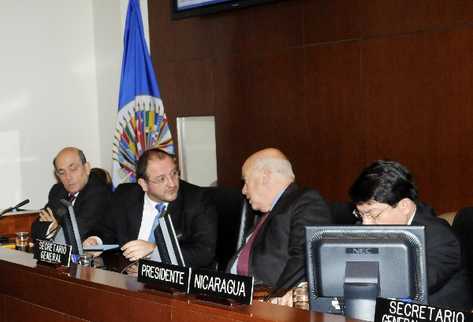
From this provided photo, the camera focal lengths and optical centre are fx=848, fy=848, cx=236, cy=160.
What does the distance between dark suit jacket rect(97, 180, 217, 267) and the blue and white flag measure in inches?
60.4

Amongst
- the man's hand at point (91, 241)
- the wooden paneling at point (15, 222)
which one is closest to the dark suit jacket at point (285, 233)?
the man's hand at point (91, 241)

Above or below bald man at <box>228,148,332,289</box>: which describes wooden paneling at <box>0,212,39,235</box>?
below

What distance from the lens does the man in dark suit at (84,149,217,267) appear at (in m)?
4.59

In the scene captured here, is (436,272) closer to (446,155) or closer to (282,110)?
(446,155)

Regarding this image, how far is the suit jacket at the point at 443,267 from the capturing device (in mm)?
3137

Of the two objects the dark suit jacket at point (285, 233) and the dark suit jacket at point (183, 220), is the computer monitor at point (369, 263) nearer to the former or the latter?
the dark suit jacket at point (285, 233)

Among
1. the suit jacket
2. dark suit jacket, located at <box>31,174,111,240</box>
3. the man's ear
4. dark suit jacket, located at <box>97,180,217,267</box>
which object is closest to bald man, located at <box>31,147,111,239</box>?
dark suit jacket, located at <box>31,174,111,240</box>

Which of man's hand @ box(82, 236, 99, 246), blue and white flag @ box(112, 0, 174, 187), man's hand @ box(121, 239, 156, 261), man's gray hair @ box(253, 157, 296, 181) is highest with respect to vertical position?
blue and white flag @ box(112, 0, 174, 187)

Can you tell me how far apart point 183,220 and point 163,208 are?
0.20 meters

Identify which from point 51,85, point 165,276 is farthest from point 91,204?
point 51,85

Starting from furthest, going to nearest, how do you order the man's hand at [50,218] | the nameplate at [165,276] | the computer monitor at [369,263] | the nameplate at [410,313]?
the man's hand at [50,218] < the nameplate at [165,276] < the computer monitor at [369,263] < the nameplate at [410,313]

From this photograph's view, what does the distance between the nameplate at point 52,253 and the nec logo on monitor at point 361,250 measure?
4.57ft

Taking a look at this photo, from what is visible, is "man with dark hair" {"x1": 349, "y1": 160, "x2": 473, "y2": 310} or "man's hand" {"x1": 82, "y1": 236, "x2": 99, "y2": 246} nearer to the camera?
"man with dark hair" {"x1": 349, "y1": 160, "x2": 473, "y2": 310}

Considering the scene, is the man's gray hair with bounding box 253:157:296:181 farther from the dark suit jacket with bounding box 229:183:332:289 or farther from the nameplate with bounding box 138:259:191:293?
the nameplate with bounding box 138:259:191:293
